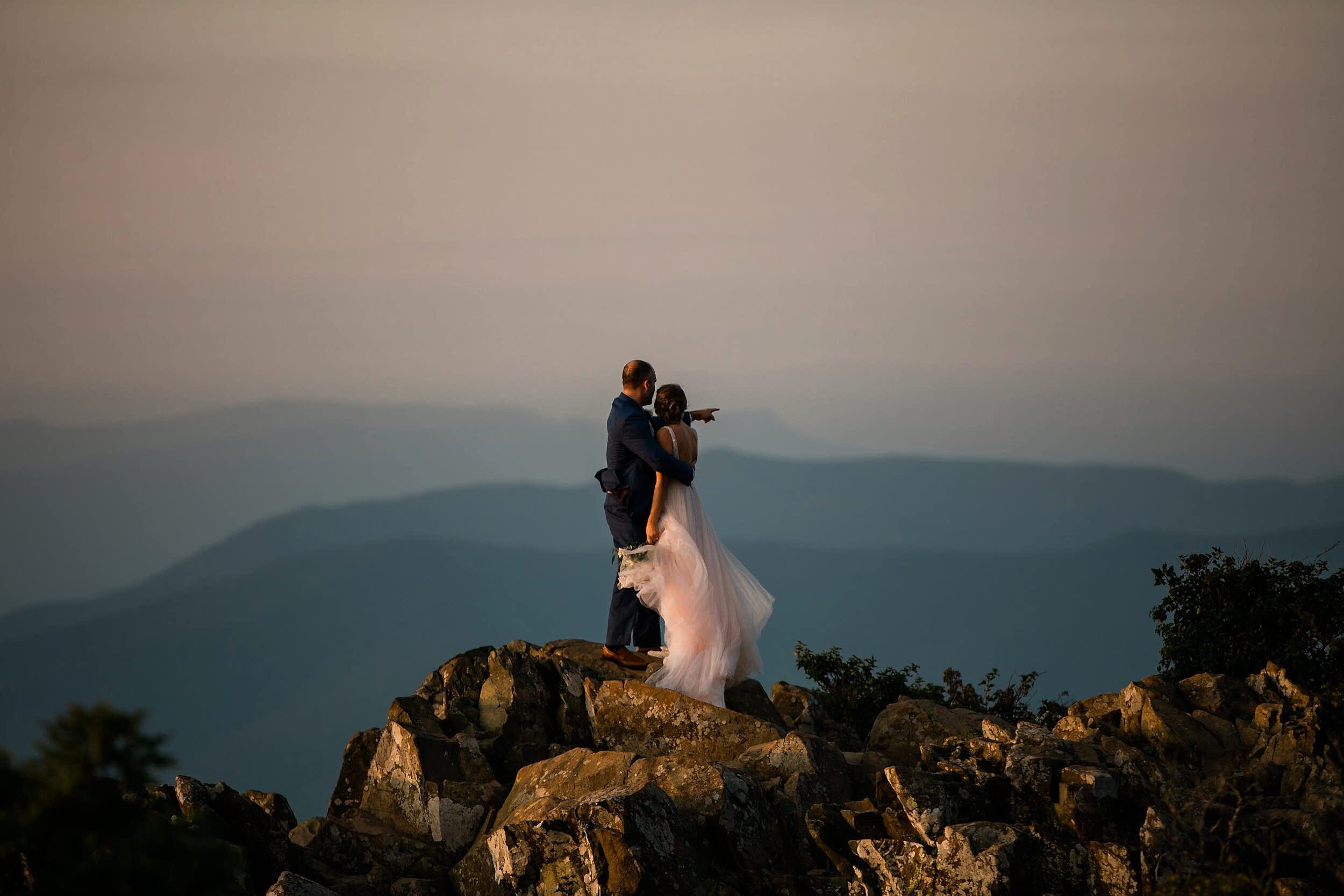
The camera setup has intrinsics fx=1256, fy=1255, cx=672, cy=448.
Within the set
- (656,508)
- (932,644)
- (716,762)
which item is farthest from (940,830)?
(932,644)

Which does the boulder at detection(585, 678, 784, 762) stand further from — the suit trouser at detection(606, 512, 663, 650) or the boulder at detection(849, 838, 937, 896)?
the boulder at detection(849, 838, 937, 896)

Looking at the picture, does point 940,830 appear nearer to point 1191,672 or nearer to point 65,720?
point 65,720

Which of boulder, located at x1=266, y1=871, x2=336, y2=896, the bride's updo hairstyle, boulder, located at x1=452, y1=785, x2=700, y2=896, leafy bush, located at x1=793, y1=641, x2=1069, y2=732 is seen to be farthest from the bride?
leafy bush, located at x1=793, y1=641, x2=1069, y2=732

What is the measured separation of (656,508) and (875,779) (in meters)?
4.11

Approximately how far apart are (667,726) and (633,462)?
123 inches

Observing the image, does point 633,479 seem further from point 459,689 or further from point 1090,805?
point 1090,805

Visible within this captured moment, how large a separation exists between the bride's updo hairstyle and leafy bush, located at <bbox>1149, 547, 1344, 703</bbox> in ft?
26.8

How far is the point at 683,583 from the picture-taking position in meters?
14.8

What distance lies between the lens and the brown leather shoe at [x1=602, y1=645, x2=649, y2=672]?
50.3 feet

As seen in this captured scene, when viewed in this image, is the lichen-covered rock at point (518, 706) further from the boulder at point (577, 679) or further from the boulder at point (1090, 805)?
the boulder at point (1090, 805)

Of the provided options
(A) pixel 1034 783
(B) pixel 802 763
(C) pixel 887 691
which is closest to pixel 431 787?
(B) pixel 802 763

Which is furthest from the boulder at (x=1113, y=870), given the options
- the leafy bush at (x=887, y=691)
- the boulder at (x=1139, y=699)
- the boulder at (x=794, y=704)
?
the leafy bush at (x=887, y=691)

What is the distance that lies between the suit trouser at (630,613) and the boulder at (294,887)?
16.1 feet

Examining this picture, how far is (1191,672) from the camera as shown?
60.3 feet
